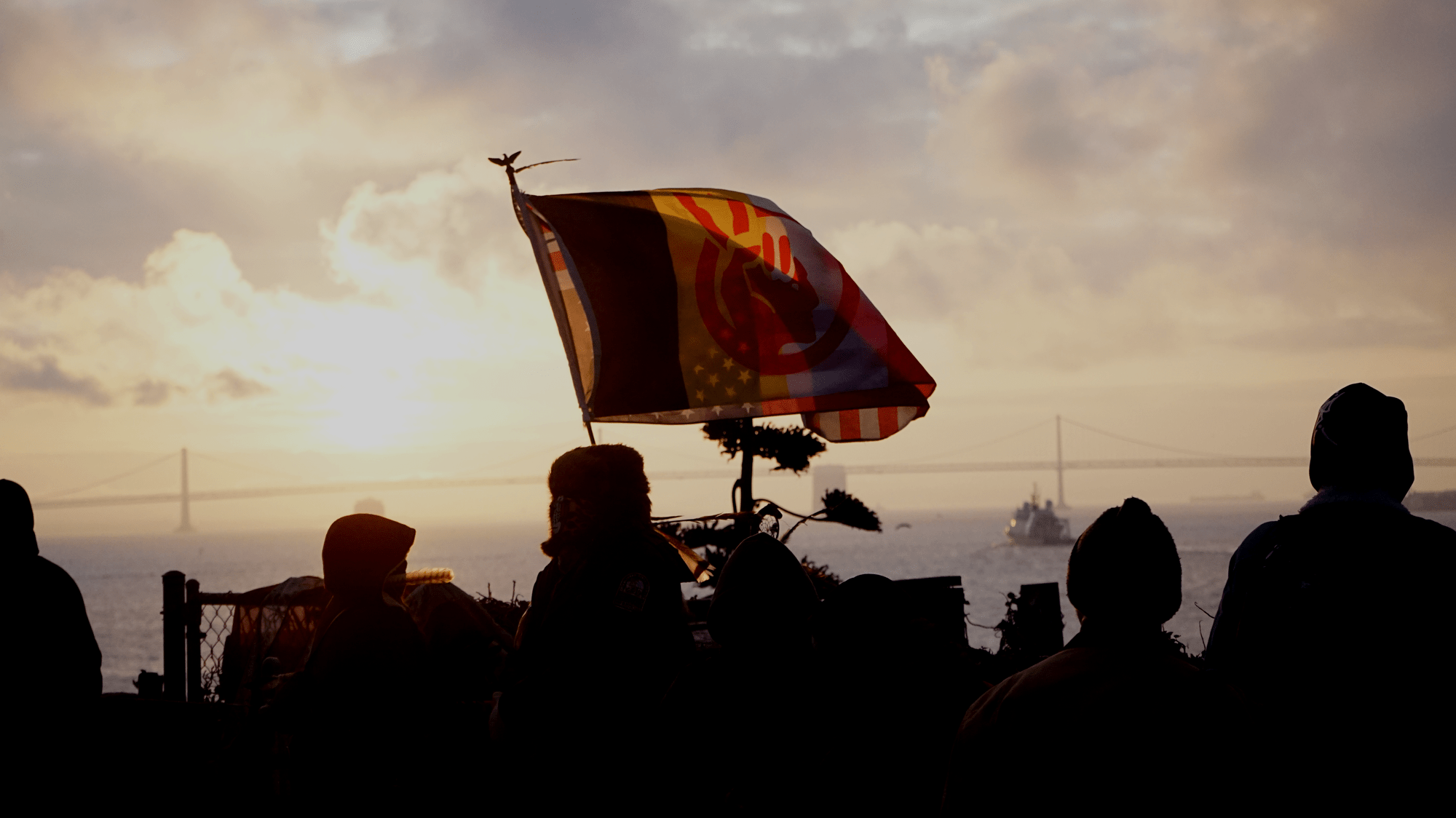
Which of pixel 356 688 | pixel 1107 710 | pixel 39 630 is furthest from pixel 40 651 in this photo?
pixel 1107 710

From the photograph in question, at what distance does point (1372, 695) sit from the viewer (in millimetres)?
3279

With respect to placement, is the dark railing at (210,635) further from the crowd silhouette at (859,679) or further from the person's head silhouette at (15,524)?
the person's head silhouette at (15,524)

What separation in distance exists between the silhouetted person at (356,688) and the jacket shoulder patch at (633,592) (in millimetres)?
897

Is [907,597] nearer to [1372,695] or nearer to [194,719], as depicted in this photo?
[1372,695]

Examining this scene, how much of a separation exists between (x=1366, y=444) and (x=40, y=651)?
4.84 metres

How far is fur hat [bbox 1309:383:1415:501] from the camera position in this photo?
3457 mm

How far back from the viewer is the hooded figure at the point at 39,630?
457cm

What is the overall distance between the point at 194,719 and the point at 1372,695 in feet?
21.1

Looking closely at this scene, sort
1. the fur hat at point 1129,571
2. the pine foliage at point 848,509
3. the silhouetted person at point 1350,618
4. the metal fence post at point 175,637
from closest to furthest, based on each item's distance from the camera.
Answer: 1. the fur hat at point 1129,571
2. the silhouetted person at point 1350,618
3. the metal fence post at point 175,637
4. the pine foliage at point 848,509

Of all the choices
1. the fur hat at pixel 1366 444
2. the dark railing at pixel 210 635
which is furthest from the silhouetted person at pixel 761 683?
the dark railing at pixel 210 635

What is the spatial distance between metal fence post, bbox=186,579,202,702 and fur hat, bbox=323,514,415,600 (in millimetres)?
4034

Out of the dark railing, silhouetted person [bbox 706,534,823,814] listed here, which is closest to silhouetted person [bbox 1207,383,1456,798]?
silhouetted person [bbox 706,534,823,814]

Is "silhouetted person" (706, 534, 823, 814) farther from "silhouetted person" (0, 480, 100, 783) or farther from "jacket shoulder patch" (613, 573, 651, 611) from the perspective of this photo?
"silhouetted person" (0, 480, 100, 783)

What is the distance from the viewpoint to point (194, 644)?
822cm
